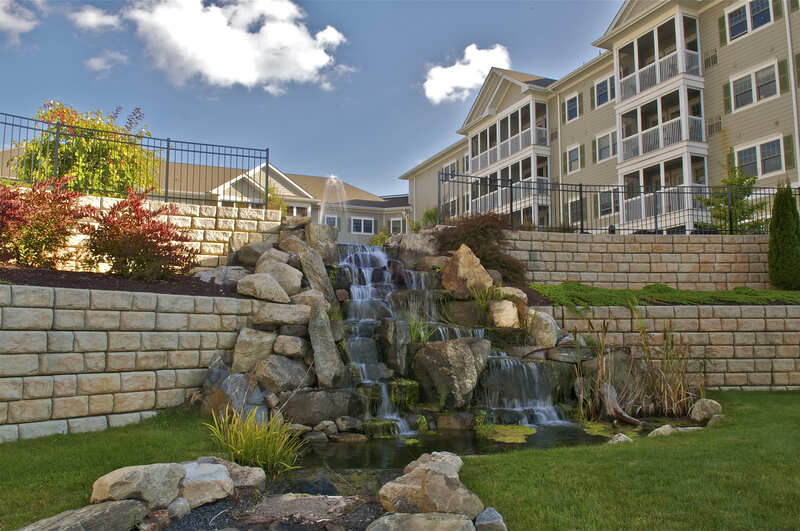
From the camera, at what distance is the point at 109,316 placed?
6.74 meters

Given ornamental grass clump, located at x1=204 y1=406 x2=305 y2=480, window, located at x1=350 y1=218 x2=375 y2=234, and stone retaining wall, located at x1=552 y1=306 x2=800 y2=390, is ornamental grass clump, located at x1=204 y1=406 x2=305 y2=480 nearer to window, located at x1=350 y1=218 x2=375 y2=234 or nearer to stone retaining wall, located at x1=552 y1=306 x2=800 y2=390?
stone retaining wall, located at x1=552 y1=306 x2=800 y2=390

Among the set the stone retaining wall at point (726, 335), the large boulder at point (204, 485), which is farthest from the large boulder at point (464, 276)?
the large boulder at point (204, 485)

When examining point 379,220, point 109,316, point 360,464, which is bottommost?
point 360,464

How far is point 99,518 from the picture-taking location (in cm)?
342

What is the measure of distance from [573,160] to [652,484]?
23.3 meters

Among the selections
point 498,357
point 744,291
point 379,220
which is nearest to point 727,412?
point 498,357

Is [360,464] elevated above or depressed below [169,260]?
below

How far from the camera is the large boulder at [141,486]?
372 cm

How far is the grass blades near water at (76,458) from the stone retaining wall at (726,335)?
7.46m

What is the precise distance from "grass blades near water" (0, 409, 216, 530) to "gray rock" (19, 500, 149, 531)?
0.31 metres

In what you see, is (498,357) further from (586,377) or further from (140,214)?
(140,214)

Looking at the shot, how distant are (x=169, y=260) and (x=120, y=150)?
7099mm

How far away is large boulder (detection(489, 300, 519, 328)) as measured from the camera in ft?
32.2

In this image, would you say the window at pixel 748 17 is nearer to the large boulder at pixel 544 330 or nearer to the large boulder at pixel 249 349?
the large boulder at pixel 544 330
